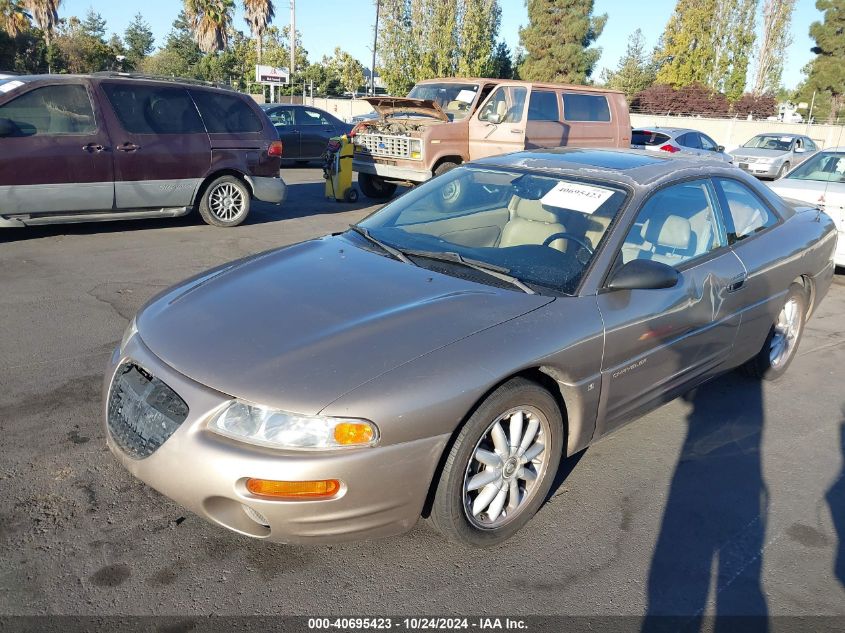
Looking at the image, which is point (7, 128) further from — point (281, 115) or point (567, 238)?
point (281, 115)

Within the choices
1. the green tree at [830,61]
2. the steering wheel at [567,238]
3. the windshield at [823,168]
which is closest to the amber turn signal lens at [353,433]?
the steering wheel at [567,238]

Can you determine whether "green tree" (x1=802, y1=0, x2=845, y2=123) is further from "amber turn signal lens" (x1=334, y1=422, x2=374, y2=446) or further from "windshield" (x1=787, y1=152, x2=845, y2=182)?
"amber turn signal lens" (x1=334, y1=422, x2=374, y2=446)

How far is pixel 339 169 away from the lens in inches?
453

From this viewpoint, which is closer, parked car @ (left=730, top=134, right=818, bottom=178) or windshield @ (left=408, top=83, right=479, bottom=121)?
windshield @ (left=408, top=83, right=479, bottom=121)

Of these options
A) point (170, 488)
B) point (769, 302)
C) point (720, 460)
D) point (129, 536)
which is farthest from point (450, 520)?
point (769, 302)

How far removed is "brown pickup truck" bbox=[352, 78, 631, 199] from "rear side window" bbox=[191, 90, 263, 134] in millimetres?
2464

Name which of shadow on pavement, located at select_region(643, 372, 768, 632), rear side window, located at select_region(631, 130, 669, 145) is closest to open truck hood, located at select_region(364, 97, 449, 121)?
rear side window, located at select_region(631, 130, 669, 145)

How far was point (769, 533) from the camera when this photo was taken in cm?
321

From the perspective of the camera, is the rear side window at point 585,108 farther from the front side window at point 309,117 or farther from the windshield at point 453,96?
the front side window at point 309,117

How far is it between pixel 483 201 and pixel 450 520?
2.06 meters

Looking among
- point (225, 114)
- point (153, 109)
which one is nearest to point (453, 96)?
point (225, 114)

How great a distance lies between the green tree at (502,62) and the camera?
159ft

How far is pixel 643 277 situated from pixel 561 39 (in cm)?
5442

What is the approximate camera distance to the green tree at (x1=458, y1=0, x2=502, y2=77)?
3809 centimetres
